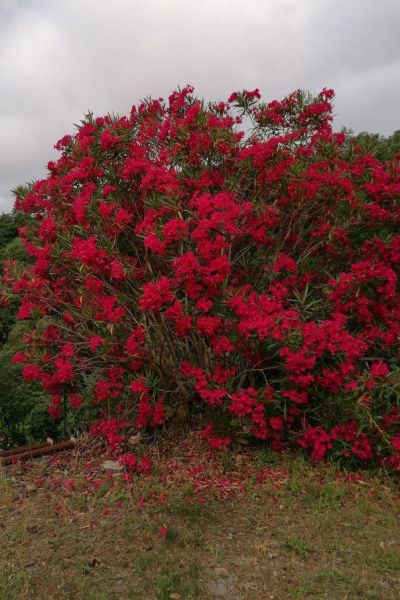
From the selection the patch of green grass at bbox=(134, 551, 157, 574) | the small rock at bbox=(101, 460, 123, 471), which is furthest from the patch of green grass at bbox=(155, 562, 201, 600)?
the small rock at bbox=(101, 460, 123, 471)

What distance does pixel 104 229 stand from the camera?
15.0 feet

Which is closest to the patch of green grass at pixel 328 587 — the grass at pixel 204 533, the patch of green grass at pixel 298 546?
the grass at pixel 204 533

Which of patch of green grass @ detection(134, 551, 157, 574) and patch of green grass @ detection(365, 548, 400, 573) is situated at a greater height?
patch of green grass @ detection(134, 551, 157, 574)

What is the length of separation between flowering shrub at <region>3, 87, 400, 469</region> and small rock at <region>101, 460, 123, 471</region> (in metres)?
0.19

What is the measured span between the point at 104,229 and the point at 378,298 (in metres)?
2.27

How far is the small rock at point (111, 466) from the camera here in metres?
4.54

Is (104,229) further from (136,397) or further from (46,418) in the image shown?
(46,418)

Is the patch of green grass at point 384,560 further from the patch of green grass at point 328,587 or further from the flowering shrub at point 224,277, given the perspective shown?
the flowering shrub at point 224,277

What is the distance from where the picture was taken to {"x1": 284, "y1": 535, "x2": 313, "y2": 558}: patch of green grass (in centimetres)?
328

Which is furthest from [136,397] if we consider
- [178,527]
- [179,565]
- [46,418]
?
[179,565]

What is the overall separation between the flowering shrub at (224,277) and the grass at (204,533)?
0.33 metres

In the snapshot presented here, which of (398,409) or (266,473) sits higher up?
(398,409)

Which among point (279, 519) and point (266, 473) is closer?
point (279, 519)

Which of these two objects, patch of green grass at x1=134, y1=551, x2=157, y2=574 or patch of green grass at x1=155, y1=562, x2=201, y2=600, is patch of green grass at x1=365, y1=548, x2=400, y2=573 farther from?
patch of green grass at x1=134, y1=551, x2=157, y2=574
